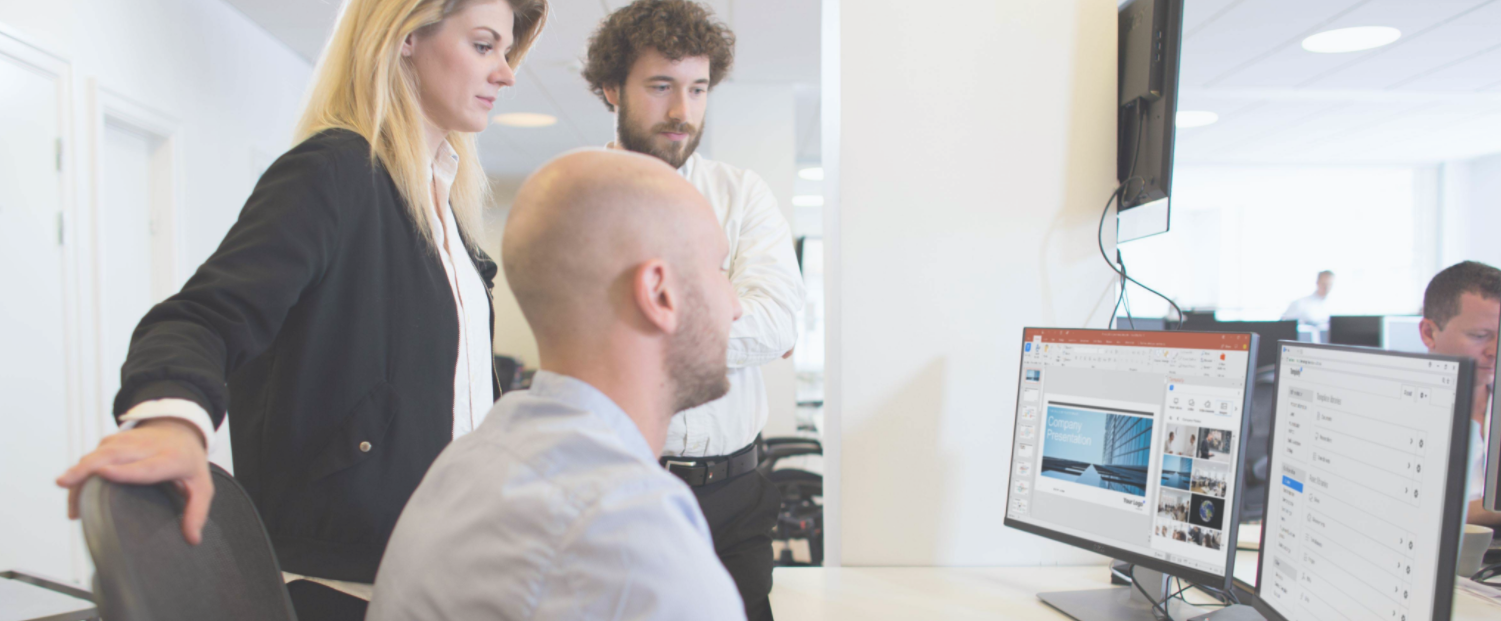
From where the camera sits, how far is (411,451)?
1.03m

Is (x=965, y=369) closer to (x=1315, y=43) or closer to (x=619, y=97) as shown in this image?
(x=619, y=97)

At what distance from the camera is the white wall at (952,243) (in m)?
1.60

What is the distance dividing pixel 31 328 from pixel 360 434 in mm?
2698

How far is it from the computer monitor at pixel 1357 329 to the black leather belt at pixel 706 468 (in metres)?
3.19

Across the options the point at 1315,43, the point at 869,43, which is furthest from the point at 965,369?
the point at 1315,43

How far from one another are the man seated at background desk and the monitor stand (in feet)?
4.33

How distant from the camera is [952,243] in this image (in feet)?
5.31

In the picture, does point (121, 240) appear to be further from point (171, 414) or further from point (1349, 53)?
point (1349, 53)

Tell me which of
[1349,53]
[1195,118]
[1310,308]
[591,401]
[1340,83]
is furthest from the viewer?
[1310,308]

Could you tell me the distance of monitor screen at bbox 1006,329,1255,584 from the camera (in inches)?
46.1

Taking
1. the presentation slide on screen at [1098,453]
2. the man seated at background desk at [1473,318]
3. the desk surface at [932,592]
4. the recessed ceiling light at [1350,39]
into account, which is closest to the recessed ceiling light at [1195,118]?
the recessed ceiling light at [1350,39]

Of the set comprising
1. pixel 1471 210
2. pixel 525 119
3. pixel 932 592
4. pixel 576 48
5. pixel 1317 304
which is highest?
pixel 576 48

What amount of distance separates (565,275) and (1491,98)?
8118 millimetres

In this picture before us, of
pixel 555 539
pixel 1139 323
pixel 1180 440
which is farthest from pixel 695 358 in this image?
pixel 1139 323
